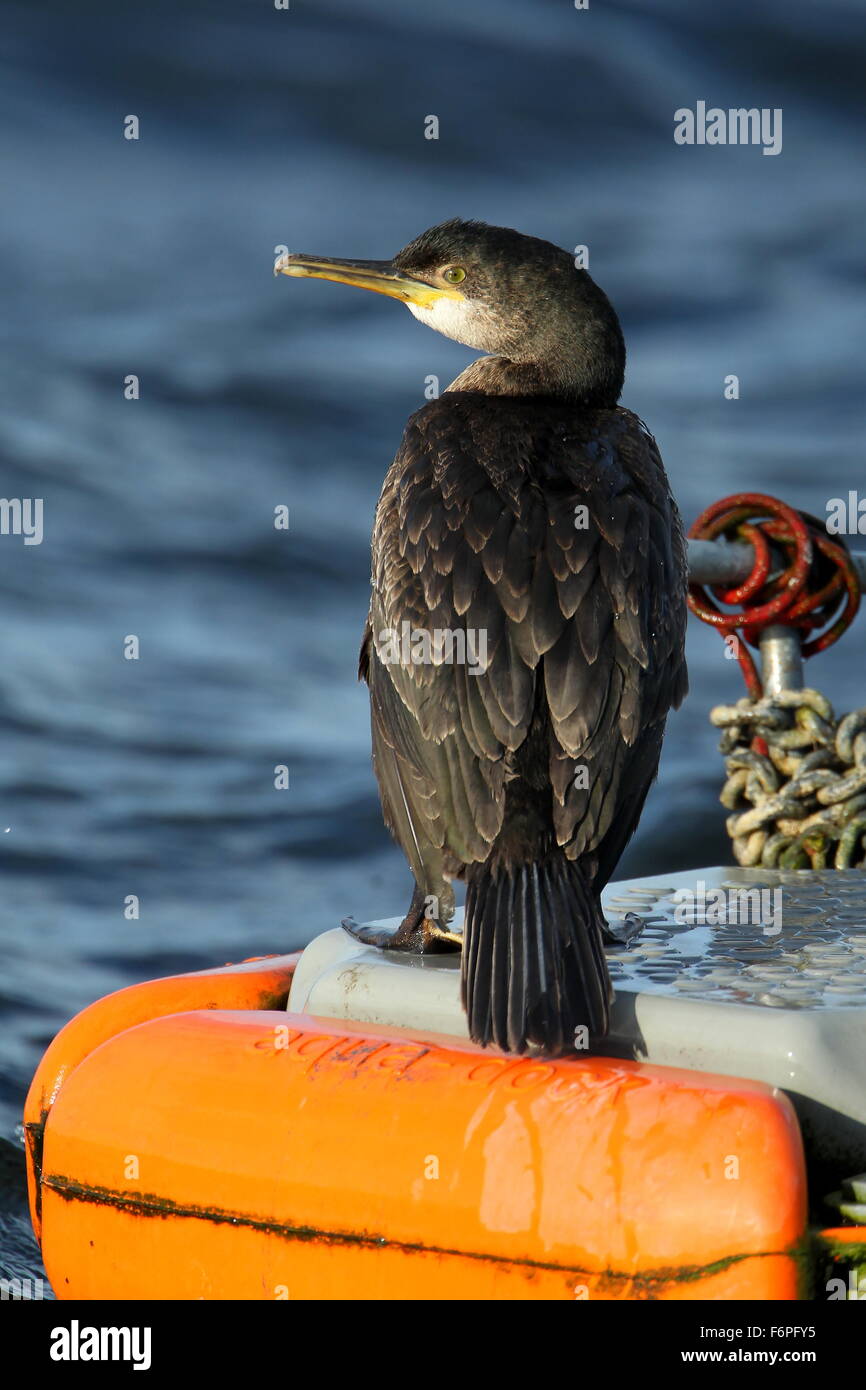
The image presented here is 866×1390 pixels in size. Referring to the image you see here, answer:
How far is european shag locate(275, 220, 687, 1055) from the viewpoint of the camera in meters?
1.80

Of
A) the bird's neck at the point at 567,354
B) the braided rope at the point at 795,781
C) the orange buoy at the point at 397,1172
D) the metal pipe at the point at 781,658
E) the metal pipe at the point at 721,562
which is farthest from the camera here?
the metal pipe at the point at 781,658

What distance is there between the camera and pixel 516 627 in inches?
78.6

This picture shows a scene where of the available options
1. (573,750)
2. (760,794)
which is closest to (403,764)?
(573,750)

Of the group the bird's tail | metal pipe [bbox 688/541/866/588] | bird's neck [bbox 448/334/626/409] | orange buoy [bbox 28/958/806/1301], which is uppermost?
bird's neck [bbox 448/334/626/409]

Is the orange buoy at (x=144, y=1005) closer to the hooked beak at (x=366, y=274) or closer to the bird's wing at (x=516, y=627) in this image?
the bird's wing at (x=516, y=627)

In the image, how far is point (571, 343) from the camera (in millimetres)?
2451

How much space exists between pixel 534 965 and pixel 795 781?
4.98ft

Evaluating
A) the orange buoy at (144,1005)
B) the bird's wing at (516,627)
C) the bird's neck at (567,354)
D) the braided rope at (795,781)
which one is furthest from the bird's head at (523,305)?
the orange buoy at (144,1005)

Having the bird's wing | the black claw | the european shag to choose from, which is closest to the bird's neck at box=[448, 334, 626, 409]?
the european shag

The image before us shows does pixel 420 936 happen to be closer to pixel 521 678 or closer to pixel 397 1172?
pixel 521 678

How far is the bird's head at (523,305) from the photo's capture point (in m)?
2.46

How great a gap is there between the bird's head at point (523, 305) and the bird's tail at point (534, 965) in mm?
997

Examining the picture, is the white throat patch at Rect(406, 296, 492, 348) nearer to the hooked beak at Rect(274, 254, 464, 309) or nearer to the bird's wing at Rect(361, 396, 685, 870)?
the hooked beak at Rect(274, 254, 464, 309)

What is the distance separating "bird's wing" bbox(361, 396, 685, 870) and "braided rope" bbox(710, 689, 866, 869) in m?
1.03
